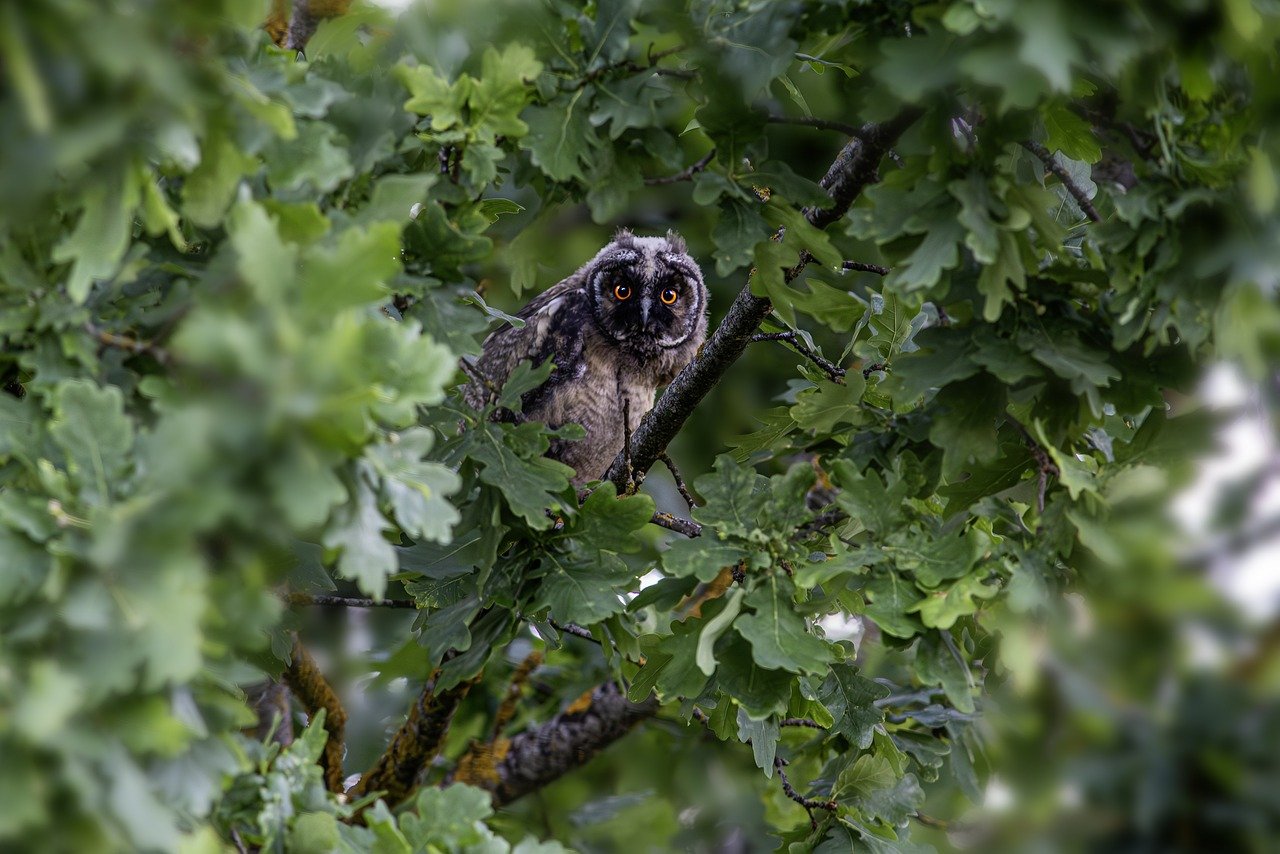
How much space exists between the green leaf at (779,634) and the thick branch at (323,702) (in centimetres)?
202

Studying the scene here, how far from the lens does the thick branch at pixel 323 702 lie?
4.28 m

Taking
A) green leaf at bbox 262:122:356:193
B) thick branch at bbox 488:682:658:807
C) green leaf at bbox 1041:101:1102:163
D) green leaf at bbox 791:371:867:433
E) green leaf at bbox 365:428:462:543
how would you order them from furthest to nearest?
thick branch at bbox 488:682:658:807, green leaf at bbox 791:371:867:433, green leaf at bbox 1041:101:1102:163, green leaf at bbox 262:122:356:193, green leaf at bbox 365:428:462:543

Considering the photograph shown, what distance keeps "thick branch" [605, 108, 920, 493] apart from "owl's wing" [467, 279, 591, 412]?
100 centimetres

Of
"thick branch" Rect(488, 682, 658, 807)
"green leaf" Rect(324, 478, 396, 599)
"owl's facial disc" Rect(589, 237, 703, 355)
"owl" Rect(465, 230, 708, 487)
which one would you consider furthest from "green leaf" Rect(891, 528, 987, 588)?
"owl's facial disc" Rect(589, 237, 703, 355)

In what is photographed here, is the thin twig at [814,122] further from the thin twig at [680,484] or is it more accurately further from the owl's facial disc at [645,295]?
the owl's facial disc at [645,295]

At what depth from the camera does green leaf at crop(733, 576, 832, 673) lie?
2658 mm

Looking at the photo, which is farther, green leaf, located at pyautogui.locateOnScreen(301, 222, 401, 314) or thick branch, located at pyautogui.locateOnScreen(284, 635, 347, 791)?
thick branch, located at pyautogui.locateOnScreen(284, 635, 347, 791)

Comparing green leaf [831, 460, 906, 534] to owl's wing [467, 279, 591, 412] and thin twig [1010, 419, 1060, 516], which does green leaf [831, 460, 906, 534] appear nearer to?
thin twig [1010, 419, 1060, 516]

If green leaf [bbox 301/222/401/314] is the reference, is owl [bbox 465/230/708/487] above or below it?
below

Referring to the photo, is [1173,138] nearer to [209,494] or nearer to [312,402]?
[312,402]

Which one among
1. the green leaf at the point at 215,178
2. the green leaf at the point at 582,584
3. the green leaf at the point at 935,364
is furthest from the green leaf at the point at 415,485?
the green leaf at the point at 935,364

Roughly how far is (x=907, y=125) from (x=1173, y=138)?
2.16 feet

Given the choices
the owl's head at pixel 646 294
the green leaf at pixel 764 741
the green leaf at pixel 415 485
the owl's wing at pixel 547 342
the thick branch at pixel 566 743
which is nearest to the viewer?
the green leaf at pixel 415 485

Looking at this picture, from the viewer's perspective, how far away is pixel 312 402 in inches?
67.3
